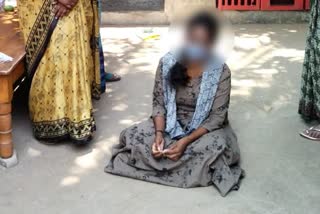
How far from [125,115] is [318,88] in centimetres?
137

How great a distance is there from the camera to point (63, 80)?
371 cm

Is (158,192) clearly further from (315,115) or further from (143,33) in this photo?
(143,33)

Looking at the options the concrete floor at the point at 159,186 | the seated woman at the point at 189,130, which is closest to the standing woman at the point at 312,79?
the concrete floor at the point at 159,186

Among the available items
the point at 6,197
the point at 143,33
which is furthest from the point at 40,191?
the point at 143,33

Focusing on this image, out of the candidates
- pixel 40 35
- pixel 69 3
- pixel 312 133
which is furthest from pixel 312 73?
pixel 40 35

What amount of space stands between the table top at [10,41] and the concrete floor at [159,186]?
0.57 meters

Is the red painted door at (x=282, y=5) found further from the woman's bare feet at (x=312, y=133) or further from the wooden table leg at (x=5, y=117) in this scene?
the wooden table leg at (x=5, y=117)

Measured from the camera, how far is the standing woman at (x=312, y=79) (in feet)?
12.7

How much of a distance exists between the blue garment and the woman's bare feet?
0.83 metres

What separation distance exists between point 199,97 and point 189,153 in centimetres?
35

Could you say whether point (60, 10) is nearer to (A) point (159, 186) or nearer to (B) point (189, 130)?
(B) point (189, 130)

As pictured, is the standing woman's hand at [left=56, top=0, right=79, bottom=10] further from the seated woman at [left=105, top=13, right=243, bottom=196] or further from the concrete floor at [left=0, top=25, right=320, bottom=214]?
the concrete floor at [left=0, top=25, right=320, bottom=214]

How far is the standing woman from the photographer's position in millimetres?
3863

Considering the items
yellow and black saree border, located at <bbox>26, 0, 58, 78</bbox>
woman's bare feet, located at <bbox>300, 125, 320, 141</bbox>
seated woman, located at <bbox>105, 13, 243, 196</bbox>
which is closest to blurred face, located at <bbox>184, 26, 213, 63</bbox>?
seated woman, located at <bbox>105, 13, 243, 196</bbox>
